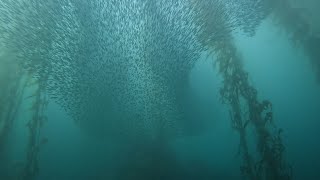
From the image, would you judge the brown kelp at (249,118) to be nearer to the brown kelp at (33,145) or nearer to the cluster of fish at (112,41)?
the cluster of fish at (112,41)

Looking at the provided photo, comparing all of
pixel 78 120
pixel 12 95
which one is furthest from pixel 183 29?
pixel 78 120

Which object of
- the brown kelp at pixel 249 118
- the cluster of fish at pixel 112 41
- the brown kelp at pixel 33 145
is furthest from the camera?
the brown kelp at pixel 33 145

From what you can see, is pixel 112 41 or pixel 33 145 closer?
pixel 33 145

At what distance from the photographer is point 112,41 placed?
10.2 metres

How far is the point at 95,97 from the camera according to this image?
12.8m

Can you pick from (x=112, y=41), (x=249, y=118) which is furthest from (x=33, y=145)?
(x=249, y=118)

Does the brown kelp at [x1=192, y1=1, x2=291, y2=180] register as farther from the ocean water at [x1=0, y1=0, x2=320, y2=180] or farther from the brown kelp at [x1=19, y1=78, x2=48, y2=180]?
the brown kelp at [x1=19, y1=78, x2=48, y2=180]

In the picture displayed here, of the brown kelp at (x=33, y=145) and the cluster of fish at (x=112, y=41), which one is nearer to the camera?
the cluster of fish at (x=112, y=41)

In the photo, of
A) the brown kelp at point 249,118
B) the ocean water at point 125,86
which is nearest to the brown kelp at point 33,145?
the ocean water at point 125,86

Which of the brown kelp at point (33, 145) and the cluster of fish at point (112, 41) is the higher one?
the cluster of fish at point (112, 41)

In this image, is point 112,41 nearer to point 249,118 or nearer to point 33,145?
point 33,145

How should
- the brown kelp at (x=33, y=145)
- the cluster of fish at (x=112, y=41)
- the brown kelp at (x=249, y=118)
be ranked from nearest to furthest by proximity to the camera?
the brown kelp at (x=249, y=118)
the cluster of fish at (x=112, y=41)
the brown kelp at (x=33, y=145)

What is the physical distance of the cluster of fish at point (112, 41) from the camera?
350 inches

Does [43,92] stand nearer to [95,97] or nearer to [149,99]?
[95,97]
